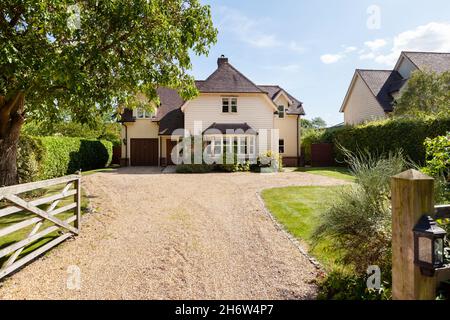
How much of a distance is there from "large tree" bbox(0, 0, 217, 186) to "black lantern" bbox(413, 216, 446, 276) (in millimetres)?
7595

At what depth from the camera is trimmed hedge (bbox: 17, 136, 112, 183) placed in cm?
1190

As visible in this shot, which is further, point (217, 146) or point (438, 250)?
point (217, 146)

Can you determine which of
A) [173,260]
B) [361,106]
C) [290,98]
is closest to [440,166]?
[173,260]

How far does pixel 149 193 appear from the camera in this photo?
465 inches

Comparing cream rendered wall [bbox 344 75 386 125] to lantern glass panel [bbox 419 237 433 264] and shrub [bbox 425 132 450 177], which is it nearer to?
shrub [bbox 425 132 450 177]

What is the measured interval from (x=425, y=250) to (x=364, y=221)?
1411 mm

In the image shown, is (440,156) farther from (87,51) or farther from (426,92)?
(426,92)

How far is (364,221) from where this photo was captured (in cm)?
404

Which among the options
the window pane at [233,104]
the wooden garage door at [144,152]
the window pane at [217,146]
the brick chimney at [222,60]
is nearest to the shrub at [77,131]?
the wooden garage door at [144,152]

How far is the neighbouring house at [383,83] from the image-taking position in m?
25.2

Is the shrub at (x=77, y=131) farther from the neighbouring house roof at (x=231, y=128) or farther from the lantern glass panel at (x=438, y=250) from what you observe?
the lantern glass panel at (x=438, y=250)

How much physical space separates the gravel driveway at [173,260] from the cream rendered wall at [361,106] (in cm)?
2245

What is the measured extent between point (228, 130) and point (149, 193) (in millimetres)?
11613

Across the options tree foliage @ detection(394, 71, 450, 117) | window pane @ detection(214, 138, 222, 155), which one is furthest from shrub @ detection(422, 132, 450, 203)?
window pane @ detection(214, 138, 222, 155)
